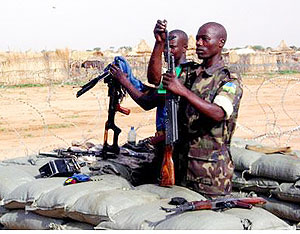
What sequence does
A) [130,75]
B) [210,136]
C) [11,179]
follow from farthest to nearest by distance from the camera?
[130,75]
[11,179]
[210,136]

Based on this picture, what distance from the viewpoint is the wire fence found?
10.3 metres

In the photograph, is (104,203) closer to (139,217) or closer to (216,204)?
(139,217)

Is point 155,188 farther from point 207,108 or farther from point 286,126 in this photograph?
point 286,126

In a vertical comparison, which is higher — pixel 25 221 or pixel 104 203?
pixel 104 203

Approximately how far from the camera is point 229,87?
4.05m

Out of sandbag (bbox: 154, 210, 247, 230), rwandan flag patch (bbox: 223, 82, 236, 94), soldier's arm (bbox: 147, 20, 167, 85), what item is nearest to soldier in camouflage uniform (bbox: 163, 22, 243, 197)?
rwandan flag patch (bbox: 223, 82, 236, 94)

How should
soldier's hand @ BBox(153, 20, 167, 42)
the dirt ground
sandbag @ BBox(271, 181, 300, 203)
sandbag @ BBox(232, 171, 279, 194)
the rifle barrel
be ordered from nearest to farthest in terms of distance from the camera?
soldier's hand @ BBox(153, 20, 167, 42), sandbag @ BBox(271, 181, 300, 203), sandbag @ BBox(232, 171, 279, 194), the rifle barrel, the dirt ground

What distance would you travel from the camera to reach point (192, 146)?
4.23 meters

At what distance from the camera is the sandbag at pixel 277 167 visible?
5.12 m

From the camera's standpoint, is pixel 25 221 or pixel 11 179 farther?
pixel 11 179

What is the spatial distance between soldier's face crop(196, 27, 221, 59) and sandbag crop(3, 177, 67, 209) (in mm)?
1557

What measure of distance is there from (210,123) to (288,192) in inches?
51.5

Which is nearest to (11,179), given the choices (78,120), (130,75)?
(130,75)

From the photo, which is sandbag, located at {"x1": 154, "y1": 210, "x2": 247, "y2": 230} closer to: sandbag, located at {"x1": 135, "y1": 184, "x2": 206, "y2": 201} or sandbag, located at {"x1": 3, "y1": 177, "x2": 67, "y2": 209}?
sandbag, located at {"x1": 135, "y1": 184, "x2": 206, "y2": 201}
